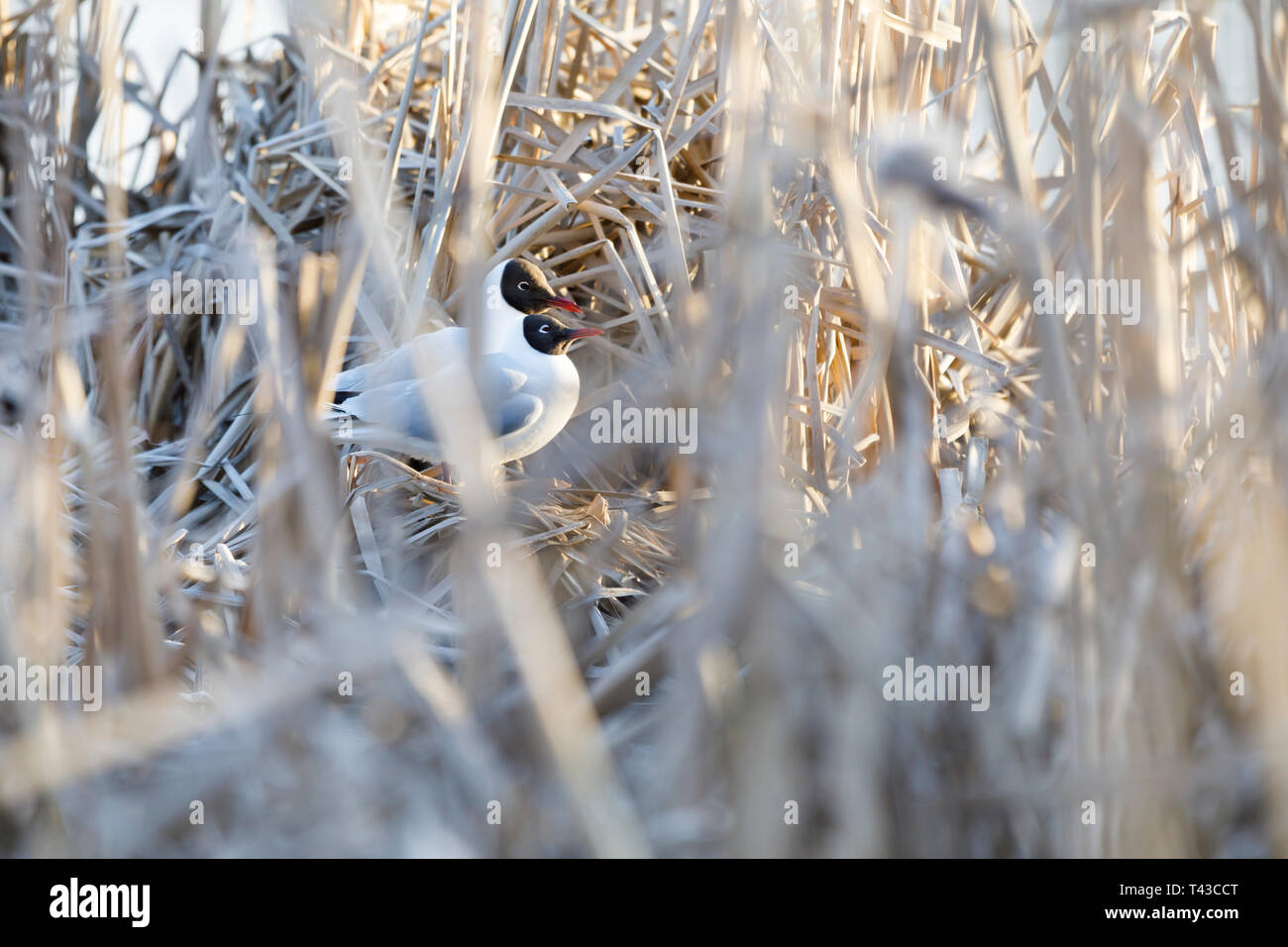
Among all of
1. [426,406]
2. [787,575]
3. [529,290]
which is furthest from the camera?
[529,290]

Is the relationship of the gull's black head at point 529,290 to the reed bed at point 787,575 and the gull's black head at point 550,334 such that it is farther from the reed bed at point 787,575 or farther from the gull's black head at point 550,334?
the reed bed at point 787,575

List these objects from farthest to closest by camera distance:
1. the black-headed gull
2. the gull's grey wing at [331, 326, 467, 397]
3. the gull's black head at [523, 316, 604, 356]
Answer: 1. the gull's black head at [523, 316, 604, 356]
2. the black-headed gull
3. the gull's grey wing at [331, 326, 467, 397]

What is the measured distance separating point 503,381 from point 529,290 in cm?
22

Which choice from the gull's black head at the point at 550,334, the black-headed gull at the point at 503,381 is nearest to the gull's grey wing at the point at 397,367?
the black-headed gull at the point at 503,381

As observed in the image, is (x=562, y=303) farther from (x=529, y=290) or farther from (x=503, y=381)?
(x=503, y=381)

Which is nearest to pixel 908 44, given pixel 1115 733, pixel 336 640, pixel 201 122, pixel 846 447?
pixel 846 447

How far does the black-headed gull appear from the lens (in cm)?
155

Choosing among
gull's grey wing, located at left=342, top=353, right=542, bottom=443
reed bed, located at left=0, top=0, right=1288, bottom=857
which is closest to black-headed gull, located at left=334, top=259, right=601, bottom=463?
gull's grey wing, located at left=342, top=353, right=542, bottom=443

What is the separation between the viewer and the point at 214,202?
2.07 m

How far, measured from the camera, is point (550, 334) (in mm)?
1738

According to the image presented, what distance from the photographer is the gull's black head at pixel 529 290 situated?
5.80ft

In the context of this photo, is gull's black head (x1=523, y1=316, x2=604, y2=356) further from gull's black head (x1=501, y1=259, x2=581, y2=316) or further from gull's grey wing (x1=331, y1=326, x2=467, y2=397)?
gull's grey wing (x1=331, y1=326, x2=467, y2=397)

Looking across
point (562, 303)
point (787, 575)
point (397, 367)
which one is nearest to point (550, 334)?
point (562, 303)

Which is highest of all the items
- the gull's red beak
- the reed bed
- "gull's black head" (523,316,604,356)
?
the gull's red beak
